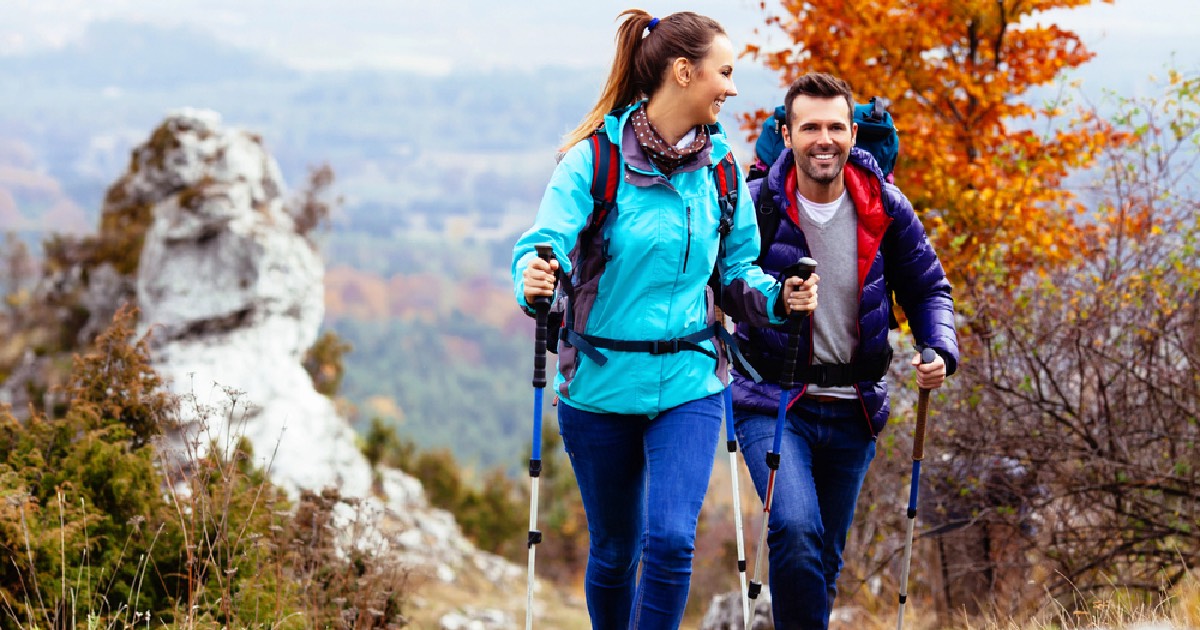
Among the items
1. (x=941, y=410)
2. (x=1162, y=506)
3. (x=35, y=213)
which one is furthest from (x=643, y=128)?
(x=35, y=213)

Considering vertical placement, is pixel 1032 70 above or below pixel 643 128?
above

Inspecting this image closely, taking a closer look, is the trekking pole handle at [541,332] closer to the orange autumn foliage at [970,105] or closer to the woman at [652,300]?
the woman at [652,300]

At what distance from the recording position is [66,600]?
4.14 meters

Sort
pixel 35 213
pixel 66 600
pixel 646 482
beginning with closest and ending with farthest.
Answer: pixel 646 482 → pixel 66 600 → pixel 35 213

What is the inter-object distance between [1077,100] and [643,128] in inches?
289

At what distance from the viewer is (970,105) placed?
10.2 metres

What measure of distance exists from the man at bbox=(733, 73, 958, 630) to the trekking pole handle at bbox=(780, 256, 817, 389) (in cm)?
14

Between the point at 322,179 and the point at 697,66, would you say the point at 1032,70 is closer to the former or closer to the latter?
the point at 697,66

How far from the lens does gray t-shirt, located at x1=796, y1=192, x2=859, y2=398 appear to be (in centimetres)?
414

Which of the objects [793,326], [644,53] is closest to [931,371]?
[793,326]

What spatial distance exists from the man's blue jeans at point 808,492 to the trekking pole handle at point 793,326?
217 millimetres

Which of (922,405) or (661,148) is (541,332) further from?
(922,405)

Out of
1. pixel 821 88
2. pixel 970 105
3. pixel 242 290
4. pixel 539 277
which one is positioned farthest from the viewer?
pixel 242 290

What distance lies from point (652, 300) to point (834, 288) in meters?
0.85
